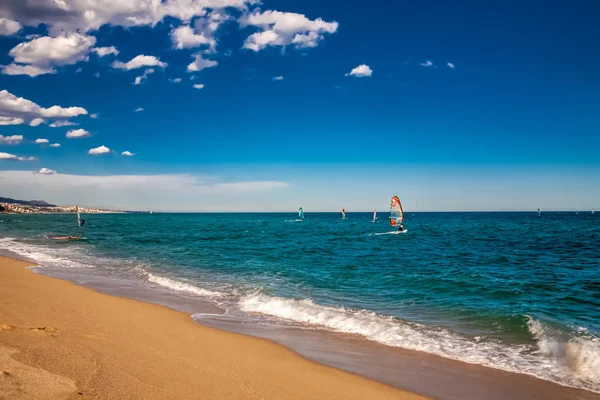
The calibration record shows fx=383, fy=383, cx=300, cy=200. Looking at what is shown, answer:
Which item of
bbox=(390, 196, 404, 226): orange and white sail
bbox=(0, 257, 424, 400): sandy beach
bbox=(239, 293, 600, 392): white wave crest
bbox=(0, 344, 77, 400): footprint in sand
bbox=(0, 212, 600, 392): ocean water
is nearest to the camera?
bbox=(0, 344, 77, 400): footprint in sand

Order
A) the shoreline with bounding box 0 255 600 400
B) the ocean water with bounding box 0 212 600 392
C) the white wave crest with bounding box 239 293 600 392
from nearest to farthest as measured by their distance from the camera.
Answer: the shoreline with bounding box 0 255 600 400 → the white wave crest with bounding box 239 293 600 392 → the ocean water with bounding box 0 212 600 392

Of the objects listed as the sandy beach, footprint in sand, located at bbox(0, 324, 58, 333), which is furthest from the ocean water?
footprint in sand, located at bbox(0, 324, 58, 333)

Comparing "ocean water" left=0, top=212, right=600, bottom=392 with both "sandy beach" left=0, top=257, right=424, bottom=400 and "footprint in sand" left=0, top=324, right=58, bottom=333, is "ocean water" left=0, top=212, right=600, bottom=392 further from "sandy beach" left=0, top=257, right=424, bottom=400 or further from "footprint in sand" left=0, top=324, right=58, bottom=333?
"footprint in sand" left=0, top=324, right=58, bottom=333

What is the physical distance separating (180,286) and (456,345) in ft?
37.0

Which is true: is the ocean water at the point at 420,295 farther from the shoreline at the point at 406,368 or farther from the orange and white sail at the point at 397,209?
the orange and white sail at the point at 397,209

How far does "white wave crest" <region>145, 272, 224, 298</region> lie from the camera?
48.3 ft

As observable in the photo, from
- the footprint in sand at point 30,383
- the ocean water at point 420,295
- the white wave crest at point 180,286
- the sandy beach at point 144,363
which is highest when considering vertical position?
the footprint in sand at point 30,383

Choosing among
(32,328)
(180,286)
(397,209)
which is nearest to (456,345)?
(32,328)

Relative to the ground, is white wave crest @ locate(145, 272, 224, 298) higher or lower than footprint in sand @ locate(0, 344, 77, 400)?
lower

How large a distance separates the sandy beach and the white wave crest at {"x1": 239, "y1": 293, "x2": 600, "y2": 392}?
2.65m

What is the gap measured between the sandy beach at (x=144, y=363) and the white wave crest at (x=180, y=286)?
14.2ft

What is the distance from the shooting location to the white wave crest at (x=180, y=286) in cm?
1472

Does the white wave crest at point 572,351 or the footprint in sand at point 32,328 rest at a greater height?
the footprint in sand at point 32,328

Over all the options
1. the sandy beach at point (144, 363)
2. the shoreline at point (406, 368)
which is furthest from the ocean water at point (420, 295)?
the sandy beach at point (144, 363)
